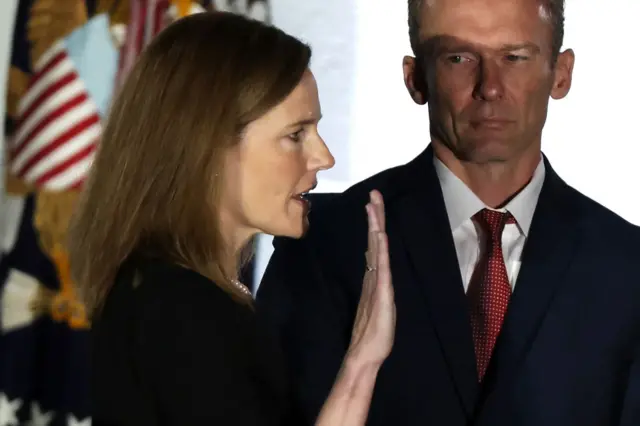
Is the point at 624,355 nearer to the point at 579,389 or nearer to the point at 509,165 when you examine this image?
the point at 579,389

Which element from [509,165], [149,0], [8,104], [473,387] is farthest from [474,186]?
[8,104]

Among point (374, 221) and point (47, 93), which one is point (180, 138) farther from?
point (47, 93)

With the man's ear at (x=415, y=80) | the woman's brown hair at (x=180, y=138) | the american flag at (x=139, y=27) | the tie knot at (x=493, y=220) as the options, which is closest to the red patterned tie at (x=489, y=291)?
the tie knot at (x=493, y=220)

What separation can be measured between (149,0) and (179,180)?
854 mm

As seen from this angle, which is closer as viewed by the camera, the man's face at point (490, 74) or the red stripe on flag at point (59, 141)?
the man's face at point (490, 74)

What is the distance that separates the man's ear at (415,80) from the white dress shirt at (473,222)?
5.3 inches

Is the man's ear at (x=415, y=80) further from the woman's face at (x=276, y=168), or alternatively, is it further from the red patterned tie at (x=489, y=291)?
the woman's face at (x=276, y=168)

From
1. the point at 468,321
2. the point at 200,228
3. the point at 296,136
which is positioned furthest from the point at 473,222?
the point at 200,228

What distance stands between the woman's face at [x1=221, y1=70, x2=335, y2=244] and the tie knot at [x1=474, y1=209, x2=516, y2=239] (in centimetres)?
31

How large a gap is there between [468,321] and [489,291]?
0.19 ft

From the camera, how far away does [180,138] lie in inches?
34.6

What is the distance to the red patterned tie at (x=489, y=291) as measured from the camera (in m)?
1.17

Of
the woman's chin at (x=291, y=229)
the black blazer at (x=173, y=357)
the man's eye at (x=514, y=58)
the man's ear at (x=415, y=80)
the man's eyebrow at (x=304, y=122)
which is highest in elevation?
the man's eye at (x=514, y=58)

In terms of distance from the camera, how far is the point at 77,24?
1611mm
